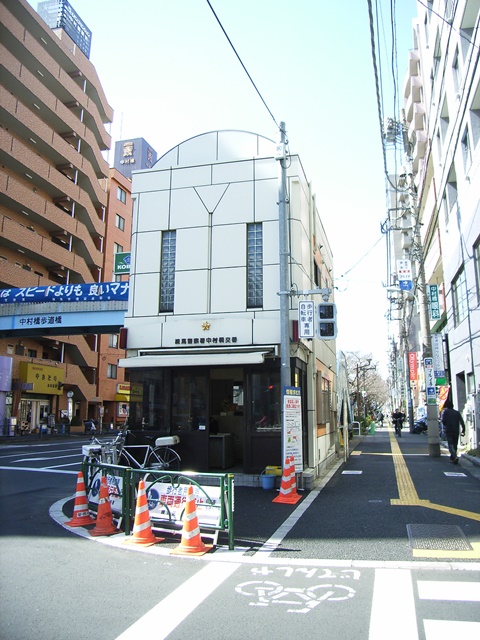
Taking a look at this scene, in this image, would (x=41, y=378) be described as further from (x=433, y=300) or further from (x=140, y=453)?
(x=140, y=453)

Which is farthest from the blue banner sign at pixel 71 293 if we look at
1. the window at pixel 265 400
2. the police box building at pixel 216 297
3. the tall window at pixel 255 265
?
the window at pixel 265 400

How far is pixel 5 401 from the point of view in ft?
104

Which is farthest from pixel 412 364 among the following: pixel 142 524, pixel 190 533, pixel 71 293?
pixel 190 533

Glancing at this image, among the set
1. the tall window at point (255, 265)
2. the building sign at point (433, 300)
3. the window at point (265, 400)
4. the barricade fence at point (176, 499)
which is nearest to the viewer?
the barricade fence at point (176, 499)

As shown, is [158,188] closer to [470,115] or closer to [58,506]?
[58,506]

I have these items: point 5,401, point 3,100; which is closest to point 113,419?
point 5,401

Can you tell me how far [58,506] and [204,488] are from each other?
154 inches

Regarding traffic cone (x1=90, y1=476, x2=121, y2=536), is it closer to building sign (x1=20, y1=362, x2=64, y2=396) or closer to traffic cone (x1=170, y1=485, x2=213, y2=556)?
traffic cone (x1=170, y1=485, x2=213, y2=556)

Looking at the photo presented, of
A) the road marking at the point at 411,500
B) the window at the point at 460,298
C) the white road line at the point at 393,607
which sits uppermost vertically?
the window at the point at 460,298

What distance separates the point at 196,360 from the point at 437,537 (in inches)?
235

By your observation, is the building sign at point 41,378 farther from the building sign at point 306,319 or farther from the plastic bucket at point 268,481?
the building sign at point 306,319

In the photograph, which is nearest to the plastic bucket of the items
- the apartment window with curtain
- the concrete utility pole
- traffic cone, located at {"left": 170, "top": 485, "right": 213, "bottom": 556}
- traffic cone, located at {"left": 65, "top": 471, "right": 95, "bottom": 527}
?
the concrete utility pole

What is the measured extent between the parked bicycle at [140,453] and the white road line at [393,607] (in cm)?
613

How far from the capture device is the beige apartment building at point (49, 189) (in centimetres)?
3274
